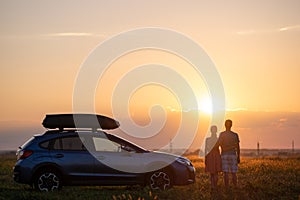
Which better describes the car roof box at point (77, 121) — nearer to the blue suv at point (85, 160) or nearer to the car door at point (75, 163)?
the blue suv at point (85, 160)

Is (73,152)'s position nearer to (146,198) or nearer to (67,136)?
(67,136)

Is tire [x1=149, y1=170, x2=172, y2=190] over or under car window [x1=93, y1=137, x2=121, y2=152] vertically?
under

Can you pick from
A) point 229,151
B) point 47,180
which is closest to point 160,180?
point 229,151

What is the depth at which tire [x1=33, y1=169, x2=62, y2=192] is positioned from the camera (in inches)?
667

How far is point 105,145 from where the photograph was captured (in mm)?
17141

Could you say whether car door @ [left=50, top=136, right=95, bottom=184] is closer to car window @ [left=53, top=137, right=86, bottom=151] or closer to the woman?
car window @ [left=53, top=137, right=86, bottom=151]

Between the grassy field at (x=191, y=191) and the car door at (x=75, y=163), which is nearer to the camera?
the grassy field at (x=191, y=191)

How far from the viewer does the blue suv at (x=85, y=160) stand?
668 inches

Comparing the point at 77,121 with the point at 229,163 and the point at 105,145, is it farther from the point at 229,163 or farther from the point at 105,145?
the point at 229,163

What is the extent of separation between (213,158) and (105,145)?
2904 millimetres

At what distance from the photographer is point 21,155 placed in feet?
56.1

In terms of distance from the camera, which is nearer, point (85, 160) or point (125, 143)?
point (85, 160)

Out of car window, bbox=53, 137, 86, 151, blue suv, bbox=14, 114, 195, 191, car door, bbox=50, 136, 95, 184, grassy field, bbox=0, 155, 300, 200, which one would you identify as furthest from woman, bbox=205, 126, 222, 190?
car window, bbox=53, 137, 86, 151

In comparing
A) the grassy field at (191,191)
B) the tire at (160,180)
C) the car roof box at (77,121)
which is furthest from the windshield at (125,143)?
the grassy field at (191,191)
